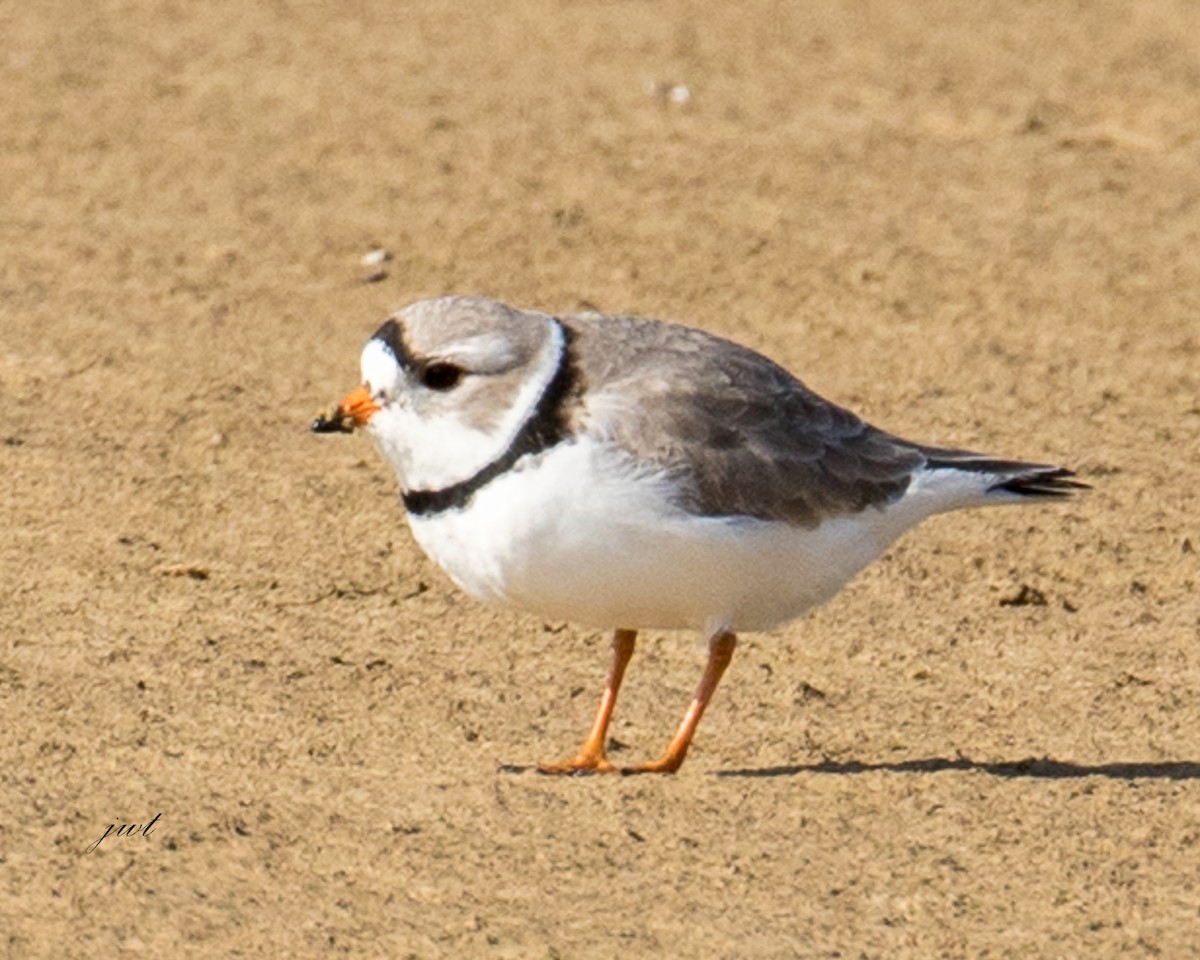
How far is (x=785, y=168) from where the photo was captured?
10.9 m

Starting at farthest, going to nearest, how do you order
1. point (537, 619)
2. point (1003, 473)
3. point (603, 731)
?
1. point (537, 619)
2. point (1003, 473)
3. point (603, 731)

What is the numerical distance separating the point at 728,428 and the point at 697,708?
716mm

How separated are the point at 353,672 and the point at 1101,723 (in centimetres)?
203

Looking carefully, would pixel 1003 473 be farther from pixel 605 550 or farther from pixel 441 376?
pixel 441 376

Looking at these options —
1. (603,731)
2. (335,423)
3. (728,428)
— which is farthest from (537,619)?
(335,423)

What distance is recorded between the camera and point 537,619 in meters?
6.94

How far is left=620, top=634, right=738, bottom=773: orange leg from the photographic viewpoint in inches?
232

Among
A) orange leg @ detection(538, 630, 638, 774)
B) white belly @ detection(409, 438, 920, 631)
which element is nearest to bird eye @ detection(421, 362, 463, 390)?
white belly @ detection(409, 438, 920, 631)

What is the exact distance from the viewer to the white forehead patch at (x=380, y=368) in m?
5.63

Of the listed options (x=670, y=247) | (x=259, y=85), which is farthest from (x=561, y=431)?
(x=259, y=85)

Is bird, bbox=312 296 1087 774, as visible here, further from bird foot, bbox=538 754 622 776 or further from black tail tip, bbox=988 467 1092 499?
black tail tip, bbox=988 467 1092 499

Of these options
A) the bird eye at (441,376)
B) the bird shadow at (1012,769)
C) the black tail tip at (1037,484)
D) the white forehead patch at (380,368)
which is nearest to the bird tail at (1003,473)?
the black tail tip at (1037,484)

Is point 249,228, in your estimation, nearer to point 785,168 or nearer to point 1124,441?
point 785,168

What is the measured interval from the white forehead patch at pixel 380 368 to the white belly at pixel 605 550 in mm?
340
